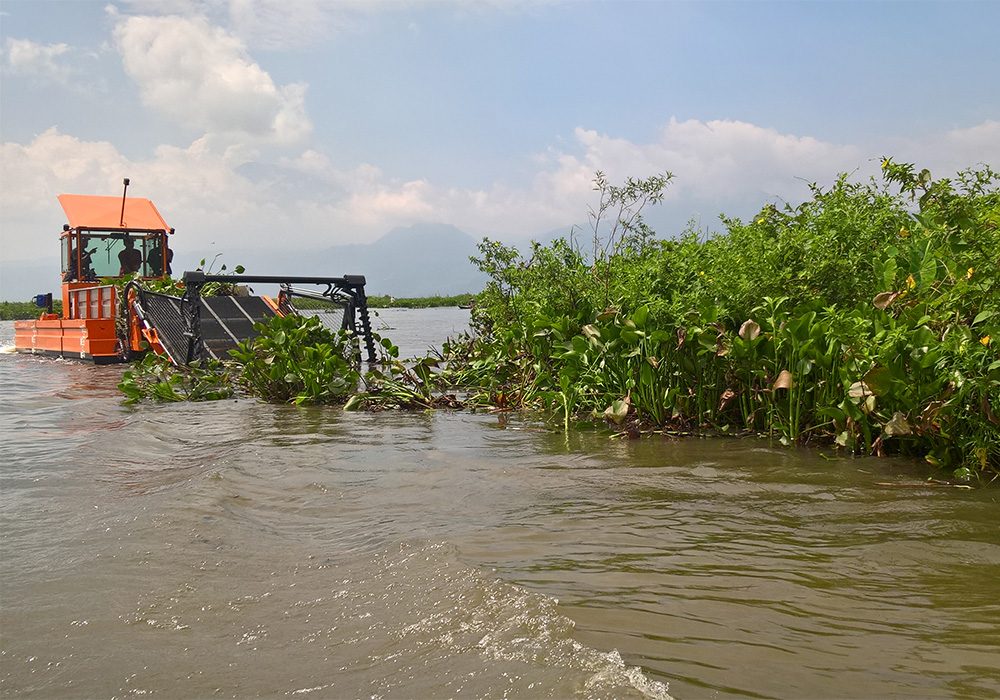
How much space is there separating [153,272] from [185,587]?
1679cm

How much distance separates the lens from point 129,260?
722 inches

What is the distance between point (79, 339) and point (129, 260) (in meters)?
2.54

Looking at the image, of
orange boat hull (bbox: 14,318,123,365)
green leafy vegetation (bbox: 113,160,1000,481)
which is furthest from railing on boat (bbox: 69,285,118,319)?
green leafy vegetation (bbox: 113,160,1000,481)

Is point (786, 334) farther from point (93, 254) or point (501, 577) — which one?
point (93, 254)

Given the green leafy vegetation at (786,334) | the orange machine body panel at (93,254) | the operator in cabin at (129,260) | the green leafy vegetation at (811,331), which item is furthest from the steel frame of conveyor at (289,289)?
the operator in cabin at (129,260)

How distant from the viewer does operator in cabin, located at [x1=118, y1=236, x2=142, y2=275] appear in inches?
722

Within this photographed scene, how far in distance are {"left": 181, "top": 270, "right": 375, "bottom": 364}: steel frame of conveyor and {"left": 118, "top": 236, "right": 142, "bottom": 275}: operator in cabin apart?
6.98 meters

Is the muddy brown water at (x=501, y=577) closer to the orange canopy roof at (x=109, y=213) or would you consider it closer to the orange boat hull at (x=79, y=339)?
the orange boat hull at (x=79, y=339)

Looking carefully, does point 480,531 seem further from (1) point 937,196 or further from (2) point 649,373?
(1) point 937,196

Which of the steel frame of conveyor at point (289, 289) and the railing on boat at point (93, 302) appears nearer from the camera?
the steel frame of conveyor at point (289, 289)

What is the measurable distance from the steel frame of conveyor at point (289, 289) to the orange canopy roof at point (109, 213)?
297 inches

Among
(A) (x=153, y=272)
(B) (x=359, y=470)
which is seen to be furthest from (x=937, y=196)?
(A) (x=153, y=272)

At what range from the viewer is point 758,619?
2.87m

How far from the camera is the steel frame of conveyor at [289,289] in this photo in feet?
36.7
